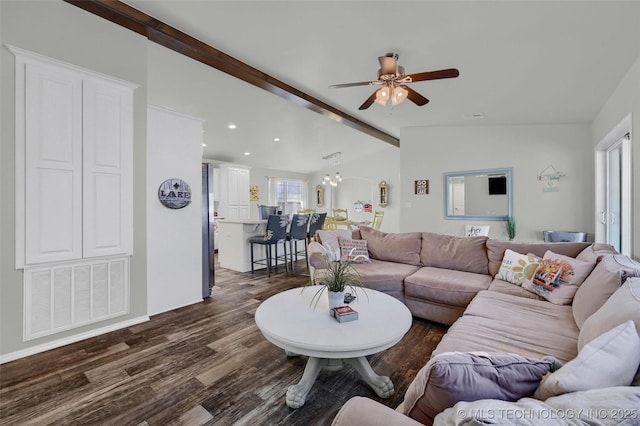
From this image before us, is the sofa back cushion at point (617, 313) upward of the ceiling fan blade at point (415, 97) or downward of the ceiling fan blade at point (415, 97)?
downward

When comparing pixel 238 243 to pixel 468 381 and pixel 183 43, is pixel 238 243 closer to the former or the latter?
pixel 183 43

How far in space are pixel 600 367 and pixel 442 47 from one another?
116 inches

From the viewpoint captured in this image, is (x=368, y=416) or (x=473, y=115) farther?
(x=473, y=115)

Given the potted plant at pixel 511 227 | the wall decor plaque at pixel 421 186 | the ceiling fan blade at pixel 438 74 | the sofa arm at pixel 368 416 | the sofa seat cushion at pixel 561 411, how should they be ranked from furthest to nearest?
the wall decor plaque at pixel 421 186, the potted plant at pixel 511 227, the ceiling fan blade at pixel 438 74, the sofa arm at pixel 368 416, the sofa seat cushion at pixel 561 411

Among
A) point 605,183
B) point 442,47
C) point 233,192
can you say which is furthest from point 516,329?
point 233,192

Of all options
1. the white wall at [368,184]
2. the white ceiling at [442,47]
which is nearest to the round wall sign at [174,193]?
the white ceiling at [442,47]

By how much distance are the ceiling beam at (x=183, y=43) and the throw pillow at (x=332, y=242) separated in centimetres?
216

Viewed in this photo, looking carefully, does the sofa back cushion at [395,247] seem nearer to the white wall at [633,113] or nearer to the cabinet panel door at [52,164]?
the white wall at [633,113]

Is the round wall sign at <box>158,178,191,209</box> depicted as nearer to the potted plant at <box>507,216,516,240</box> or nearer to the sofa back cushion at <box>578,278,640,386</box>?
the sofa back cushion at <box>578,278,640,386</box>

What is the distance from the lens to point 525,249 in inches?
111

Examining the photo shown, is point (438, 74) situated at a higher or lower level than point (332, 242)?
higher

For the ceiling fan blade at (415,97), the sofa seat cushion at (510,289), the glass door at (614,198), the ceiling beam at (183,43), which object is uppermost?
the ceiling beam at (183,43)

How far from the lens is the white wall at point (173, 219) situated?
317cm

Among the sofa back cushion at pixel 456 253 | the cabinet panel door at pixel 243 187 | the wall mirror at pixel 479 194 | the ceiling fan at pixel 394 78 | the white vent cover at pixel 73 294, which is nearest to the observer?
the white vent cover at pixel 73 294
